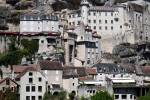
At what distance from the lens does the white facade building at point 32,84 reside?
290ft

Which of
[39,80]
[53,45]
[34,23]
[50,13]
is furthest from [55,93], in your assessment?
→ [50,13]

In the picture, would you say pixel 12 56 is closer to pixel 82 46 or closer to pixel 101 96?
pixel 82 46

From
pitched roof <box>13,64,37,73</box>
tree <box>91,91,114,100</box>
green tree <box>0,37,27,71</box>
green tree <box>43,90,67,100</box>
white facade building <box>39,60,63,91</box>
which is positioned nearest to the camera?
tree <box>91,91,114,100</box>

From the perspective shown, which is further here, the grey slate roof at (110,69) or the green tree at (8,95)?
the grey slate roof at (110,69)

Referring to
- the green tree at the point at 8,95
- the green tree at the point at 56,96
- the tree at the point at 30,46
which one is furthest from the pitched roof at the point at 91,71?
the green tree at the point at 8,95

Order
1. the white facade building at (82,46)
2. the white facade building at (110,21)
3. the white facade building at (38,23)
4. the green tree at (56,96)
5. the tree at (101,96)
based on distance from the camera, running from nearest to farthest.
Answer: the tree at (101,96) → the green tree at (56,96) → the white facade building at (82,46) → the white facade building at (38,23) → the white facade building at (110,21)

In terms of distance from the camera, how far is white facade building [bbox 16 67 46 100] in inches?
3484

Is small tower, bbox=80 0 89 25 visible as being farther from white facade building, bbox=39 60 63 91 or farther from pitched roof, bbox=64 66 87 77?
white facade building, bbox=39 60 63 91

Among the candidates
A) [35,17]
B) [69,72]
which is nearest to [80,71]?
[69,72]

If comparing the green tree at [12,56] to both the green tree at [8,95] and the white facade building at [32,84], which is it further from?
the green tree at [8,95]

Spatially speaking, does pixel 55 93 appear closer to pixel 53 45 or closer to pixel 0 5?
pixel 53 45

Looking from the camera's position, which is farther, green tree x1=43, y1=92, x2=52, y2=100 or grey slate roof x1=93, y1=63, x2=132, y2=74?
grey slate roof x1=93, y1=63, x2=132, y2=74

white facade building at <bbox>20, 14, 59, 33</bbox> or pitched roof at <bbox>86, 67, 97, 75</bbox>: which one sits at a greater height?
white facade building at <bbox>20, 14, 59, 33</bbox>

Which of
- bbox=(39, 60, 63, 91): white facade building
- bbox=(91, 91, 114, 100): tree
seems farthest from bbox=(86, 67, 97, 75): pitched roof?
bbox=(91, 91, 114, 100): tree
